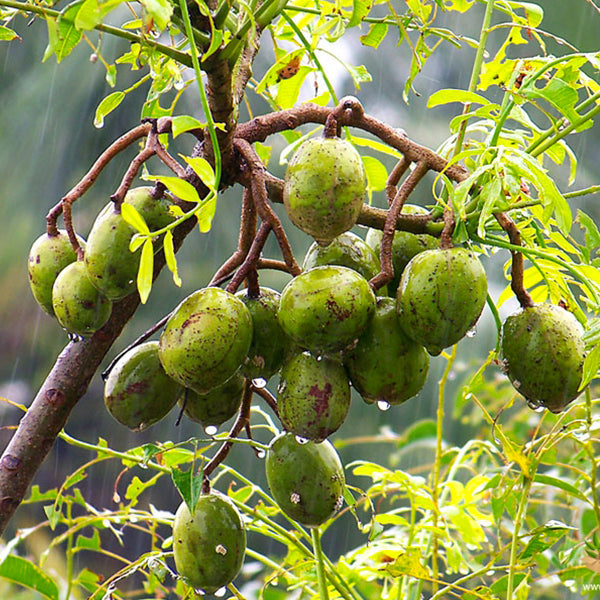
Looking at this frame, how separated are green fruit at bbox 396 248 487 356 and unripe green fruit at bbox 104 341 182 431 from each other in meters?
0.20

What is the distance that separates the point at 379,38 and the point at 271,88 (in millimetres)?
131

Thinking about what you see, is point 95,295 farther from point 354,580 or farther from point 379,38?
point 354,580

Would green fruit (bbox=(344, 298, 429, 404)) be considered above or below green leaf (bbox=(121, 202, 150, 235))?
below

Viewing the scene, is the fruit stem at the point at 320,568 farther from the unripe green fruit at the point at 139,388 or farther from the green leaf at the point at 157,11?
the green leaf at the point at 157,11

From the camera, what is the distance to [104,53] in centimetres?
239

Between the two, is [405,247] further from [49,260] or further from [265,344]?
[49,260]

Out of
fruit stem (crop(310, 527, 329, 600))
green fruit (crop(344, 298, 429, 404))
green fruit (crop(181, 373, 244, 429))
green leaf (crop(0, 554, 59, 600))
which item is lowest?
green leaf (crop(0, 554, 59, 600))

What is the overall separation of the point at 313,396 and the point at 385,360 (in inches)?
2.3

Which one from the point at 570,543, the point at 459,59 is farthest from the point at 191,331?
the point at 459,59

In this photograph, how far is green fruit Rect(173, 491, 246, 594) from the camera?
2.33 ft

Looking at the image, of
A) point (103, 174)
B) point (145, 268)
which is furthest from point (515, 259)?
point (103, 174)

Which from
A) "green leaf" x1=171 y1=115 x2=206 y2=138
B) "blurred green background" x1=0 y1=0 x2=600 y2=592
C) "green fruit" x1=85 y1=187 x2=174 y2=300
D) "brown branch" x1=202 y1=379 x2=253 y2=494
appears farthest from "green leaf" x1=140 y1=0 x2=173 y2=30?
"blurred green background" x1=0 y1=0 x2=600 y2=592

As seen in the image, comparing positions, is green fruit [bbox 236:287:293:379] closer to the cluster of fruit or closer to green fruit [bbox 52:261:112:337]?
the cluster of fruit

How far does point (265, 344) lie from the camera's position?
0.66 m
